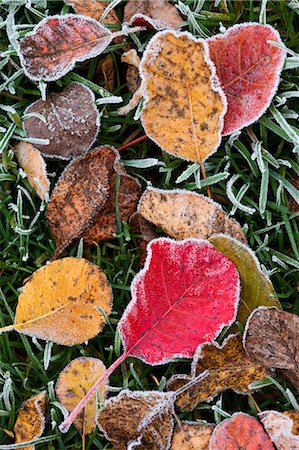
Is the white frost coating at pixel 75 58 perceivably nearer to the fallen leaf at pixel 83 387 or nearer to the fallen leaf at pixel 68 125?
the fallen leaf at pixel 68 125

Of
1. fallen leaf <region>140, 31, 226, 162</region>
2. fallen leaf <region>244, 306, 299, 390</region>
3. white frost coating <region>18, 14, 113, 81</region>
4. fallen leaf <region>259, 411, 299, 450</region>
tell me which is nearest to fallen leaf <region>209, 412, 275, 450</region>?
fallen leaf <region>259, 411, 299, 450</region>

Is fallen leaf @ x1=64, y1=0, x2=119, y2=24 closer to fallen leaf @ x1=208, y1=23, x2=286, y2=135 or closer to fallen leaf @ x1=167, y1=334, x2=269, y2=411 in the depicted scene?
fallen leaf @ x1=208, y1=23, x2=286, y2=135

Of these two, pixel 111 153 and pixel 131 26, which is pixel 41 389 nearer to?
pixel 111 153

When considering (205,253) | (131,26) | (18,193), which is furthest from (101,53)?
(205,253)

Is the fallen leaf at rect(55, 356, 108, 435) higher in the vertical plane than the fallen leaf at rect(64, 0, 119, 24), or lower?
lower

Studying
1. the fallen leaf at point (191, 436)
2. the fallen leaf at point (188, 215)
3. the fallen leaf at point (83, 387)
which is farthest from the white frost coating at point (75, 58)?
the fallen leaf at point (191, 436)

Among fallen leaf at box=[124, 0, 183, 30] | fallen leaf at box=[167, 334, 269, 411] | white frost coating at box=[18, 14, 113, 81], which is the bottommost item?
fallen leaf at box=[167, 334, 269, 411]
